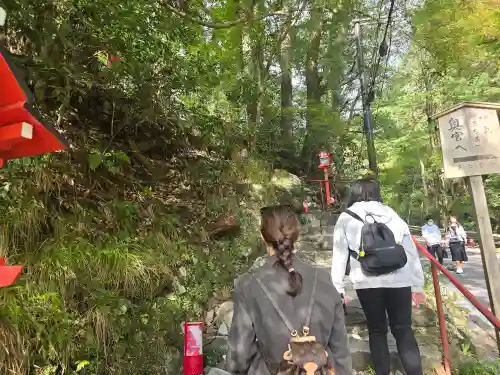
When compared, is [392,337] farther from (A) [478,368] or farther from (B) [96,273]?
(B) [96,273]

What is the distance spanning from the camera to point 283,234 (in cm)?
170

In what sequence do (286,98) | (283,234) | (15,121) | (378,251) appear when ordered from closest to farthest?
(283,234) < (15,121) < (378,251) < (286,98)

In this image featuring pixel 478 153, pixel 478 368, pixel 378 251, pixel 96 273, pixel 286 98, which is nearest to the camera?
pixel 378 251

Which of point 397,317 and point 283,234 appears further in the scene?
point 397,317

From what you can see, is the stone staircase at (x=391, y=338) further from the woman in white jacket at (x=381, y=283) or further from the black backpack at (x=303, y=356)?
the black backpack at (x=303, y=356)

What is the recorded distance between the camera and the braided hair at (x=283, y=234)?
166cm

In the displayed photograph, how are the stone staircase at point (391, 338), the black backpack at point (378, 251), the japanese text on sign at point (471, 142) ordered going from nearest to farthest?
the black backpack at point (378, 251)
the stone staircase at point (391, 338)
the japanese text on sign at point (471, 142)

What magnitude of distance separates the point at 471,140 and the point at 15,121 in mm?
4315

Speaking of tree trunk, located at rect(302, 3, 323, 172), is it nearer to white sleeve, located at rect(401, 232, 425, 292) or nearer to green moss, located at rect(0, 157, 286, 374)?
green moss, located at rect(0, 157, 286, 374)

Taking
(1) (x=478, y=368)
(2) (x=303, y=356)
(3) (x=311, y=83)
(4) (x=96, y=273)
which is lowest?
(1) (x=478, y=368)

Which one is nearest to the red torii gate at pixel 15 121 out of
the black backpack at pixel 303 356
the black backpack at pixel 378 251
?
the black backpack at pixel 303 356

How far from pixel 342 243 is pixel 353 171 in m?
13.2

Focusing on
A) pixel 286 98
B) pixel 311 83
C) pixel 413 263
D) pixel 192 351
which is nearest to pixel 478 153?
pixel 413 263

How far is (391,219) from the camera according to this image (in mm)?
2961
